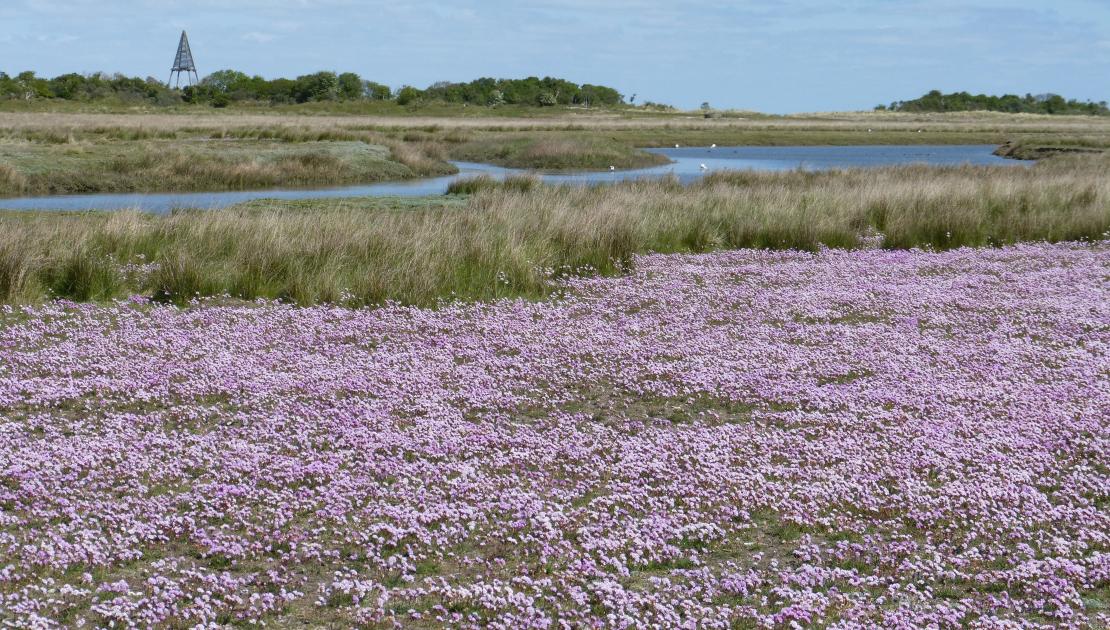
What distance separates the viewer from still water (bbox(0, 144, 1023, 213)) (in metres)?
30.2

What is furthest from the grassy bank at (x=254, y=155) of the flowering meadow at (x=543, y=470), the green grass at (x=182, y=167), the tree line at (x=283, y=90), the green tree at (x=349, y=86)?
the green tree at (x=349, y=86)

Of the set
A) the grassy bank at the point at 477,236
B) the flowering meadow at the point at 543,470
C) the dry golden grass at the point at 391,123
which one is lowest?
the flowering meadow at the point at 543,470

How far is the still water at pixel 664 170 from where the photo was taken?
1189 inches

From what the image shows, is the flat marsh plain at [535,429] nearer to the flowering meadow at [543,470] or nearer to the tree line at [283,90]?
the flowering meadow at [543,470]

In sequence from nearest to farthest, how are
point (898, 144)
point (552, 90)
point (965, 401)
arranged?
1. point (965, 401)
2. point (898, 144)
3. point (552, 90)

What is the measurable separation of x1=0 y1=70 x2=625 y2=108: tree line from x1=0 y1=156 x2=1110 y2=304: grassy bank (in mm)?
109069

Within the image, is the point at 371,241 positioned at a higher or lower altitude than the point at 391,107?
lower

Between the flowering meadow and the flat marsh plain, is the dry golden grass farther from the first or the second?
the flowering meadow

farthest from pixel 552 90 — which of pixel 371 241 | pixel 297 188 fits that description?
pixel 371 241

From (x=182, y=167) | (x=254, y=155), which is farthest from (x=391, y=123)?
(x=182, y=167)

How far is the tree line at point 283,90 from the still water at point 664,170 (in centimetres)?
7663

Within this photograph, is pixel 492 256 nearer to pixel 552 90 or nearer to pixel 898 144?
pixel 898 144

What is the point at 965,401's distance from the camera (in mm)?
9352

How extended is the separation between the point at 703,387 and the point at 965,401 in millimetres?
2419
